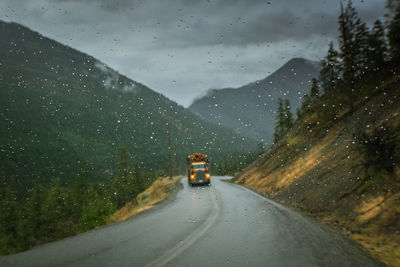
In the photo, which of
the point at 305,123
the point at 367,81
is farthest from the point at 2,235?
the point at 367,81

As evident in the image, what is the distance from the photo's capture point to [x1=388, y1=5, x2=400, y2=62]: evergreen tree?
62.3 ft

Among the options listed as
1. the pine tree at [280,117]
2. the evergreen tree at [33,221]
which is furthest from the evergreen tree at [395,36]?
the evergreen tree at [33,221]

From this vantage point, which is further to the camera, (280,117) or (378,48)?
(280,117)

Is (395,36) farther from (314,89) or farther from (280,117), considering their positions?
(280,117)

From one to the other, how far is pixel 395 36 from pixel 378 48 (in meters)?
6.34

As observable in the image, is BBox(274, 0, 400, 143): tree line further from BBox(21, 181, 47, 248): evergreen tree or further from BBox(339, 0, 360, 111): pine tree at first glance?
BBox(21, 181, 47, 248): evergreen tree

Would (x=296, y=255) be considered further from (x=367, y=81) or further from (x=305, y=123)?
(x=305, y=123)

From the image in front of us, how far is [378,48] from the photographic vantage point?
93.1 ft

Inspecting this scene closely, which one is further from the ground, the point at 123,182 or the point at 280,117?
the point at 280,117

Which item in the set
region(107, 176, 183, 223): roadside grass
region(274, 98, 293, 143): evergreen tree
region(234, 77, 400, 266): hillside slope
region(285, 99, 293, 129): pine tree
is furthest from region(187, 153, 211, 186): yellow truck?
region(274, 98, 293, 143): evergreen tree

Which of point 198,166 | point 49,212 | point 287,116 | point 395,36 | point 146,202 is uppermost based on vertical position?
point 395,36

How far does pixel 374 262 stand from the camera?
531cm

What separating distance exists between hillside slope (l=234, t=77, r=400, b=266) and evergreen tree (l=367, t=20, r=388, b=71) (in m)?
3.82

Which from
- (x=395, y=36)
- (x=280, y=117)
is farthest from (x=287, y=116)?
(x=395, y=36)
